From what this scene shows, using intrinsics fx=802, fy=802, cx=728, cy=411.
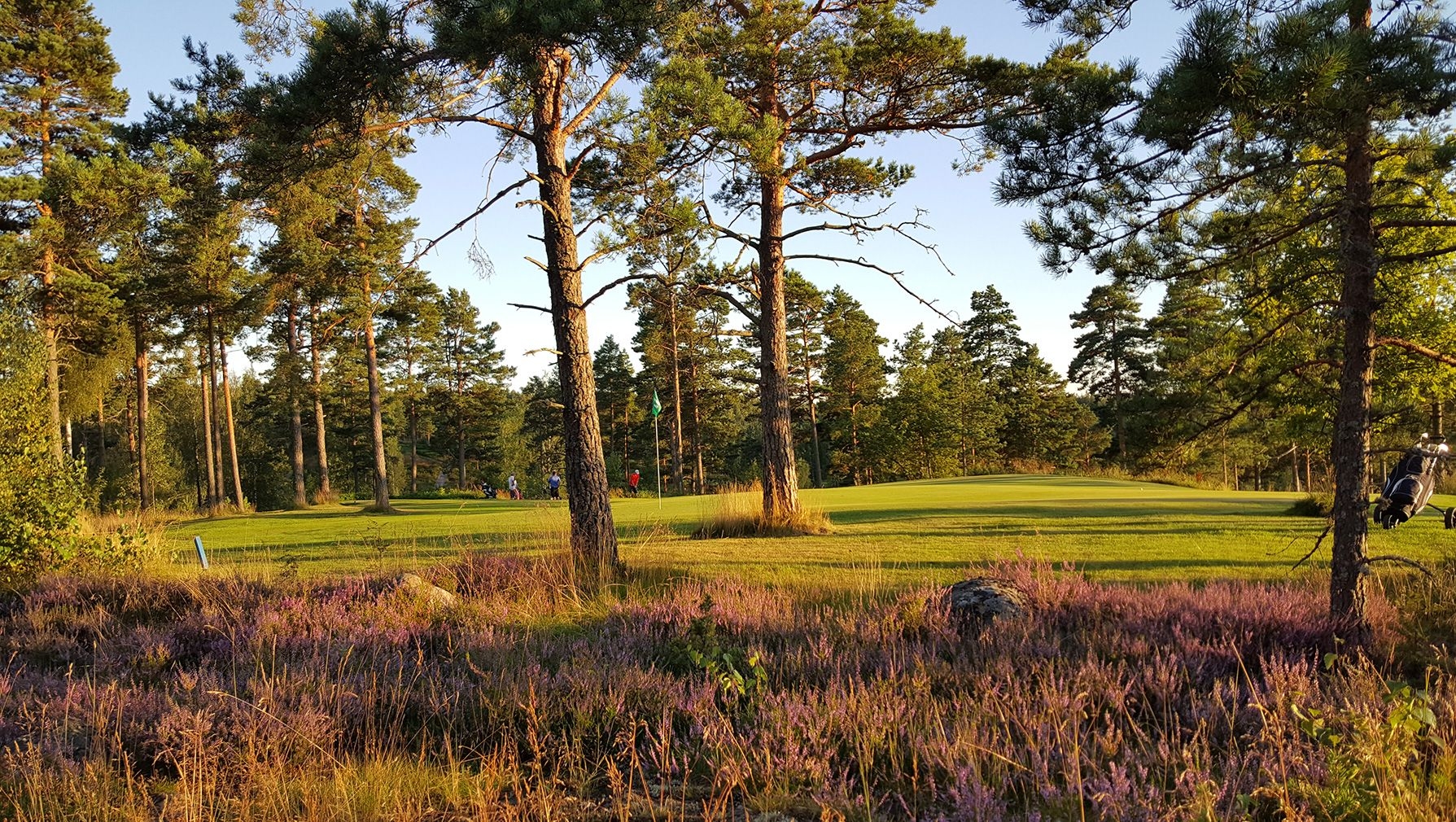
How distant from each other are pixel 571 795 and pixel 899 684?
1885 millimetres

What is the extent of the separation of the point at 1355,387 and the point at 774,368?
9.02 meters

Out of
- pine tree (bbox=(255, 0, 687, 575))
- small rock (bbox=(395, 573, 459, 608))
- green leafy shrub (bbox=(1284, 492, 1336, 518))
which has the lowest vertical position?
green leafy shrub (bbox=(1284, 492, 1336, 518))

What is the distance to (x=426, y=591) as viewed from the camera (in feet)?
22.9

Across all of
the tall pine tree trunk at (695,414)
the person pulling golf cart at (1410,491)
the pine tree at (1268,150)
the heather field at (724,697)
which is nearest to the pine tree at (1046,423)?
the tall pine tree trunk at (695,414)

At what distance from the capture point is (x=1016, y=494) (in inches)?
818

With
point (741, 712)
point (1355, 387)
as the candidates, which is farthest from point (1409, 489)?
point (741, 712)

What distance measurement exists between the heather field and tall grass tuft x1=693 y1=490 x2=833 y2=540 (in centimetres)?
404

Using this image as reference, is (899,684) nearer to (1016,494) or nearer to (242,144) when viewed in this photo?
(242,144)

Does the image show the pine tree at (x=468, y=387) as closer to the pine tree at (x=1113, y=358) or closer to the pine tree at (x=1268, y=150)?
the pine tree at (x=1113, y=358)

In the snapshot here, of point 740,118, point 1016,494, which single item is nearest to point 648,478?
point 1016,494

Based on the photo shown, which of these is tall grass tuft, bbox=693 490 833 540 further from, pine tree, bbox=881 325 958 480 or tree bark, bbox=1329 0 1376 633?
pine tree, bbox=881 325 958 480

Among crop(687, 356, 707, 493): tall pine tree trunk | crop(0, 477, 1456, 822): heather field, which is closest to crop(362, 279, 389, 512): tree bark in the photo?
crop(0, 477, 1456, 822): heather field

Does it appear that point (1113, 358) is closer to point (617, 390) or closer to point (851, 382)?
point (851, 382)

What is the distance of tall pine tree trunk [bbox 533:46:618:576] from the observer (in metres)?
8.23
